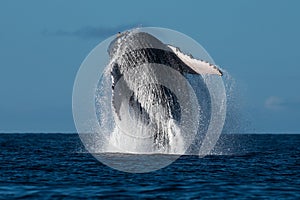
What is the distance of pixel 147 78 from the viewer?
76.2ft

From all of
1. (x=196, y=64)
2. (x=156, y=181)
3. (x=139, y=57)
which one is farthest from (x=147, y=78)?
(x=156, y=181)

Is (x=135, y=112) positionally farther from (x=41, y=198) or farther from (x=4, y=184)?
(x=41, y=198)

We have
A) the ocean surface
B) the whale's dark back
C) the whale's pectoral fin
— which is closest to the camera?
the ocean surface

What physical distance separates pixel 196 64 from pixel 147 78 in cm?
174

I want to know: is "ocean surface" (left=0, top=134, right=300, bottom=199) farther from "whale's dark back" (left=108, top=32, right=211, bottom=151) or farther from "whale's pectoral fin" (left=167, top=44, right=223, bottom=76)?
"whale's pectoral fin" (left=167, top=44, right=223, bottom=76)

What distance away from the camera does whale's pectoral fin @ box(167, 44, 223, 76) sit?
2359 centimetres

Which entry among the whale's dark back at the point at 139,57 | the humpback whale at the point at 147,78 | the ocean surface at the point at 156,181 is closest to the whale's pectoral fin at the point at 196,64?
the humpback whale at the point at 147,78

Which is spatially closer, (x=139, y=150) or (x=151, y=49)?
(x=151, y=49)

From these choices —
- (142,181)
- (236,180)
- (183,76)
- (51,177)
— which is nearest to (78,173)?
(51,177)

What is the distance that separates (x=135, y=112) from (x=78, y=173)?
16.4 ft

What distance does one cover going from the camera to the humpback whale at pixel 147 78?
23.2 meters

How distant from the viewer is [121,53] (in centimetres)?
2331

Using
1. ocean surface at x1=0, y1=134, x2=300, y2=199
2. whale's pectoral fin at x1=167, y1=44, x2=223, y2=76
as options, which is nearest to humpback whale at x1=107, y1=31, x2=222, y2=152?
whale's pectoral fin at x1=167, y1=44, x2=223, y2=76

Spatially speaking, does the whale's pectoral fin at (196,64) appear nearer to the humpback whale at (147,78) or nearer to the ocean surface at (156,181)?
the humpback whale at (147,78)
